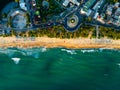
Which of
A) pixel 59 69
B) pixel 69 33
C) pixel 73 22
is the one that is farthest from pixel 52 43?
pixel 59 69

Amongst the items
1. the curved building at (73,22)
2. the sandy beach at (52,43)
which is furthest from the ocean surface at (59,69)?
the curved building at (73,22)

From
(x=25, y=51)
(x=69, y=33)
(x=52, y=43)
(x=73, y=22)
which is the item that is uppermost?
(x=73, y=22)

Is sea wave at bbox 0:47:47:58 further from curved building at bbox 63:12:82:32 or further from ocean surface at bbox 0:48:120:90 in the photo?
curved building at bbox 63:12:82:32

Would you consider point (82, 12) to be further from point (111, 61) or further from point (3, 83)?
point (3, 83)

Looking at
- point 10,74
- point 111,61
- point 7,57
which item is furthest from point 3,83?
point 111,61

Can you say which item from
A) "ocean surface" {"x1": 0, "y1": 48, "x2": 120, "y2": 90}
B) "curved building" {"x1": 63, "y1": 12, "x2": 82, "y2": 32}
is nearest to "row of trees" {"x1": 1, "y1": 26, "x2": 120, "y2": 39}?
"curved building" {"x1": 63, "y1": 12, "x2": 82, "y2": 32}

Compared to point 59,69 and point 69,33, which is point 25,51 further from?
point 69,33
